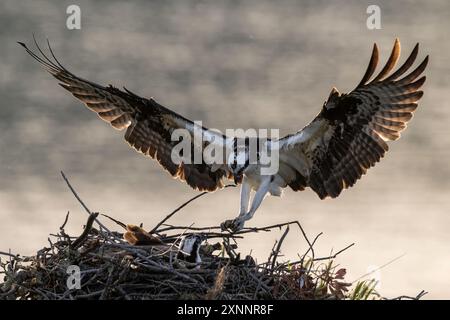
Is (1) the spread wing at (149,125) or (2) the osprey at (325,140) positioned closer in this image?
(2) the osprey at (325,140)

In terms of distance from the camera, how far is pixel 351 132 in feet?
28.9

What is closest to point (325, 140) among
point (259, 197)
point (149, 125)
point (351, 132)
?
point (351, 132)

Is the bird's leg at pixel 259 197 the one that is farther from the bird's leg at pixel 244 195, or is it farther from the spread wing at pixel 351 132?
the spread wing at pixel 351 132

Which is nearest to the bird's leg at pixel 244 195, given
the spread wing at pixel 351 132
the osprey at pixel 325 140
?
the osprey at pixel 325 140

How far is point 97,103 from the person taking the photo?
1006cm

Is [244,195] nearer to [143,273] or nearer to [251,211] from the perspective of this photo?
[251,211]

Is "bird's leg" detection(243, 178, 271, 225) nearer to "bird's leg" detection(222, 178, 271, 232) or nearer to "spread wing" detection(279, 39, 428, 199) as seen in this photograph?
"bird's leg" detection(222, 178, 271, 232)

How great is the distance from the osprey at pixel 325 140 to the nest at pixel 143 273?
106cm

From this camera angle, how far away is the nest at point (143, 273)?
7.11 metres

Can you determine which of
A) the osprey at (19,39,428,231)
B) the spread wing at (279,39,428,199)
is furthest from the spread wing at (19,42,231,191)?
the spread wing at (279,39,428,199)

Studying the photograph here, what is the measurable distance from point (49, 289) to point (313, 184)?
117 inches

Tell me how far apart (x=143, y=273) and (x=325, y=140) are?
247cm

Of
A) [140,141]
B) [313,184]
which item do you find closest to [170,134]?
[140,141]

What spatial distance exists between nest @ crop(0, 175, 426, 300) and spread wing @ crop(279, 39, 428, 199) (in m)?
1.44
